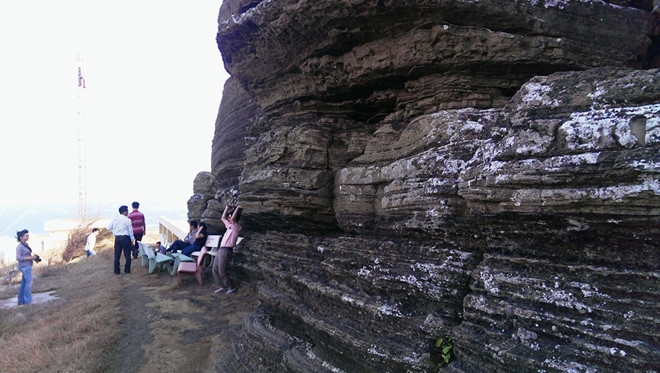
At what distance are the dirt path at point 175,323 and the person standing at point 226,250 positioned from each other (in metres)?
0.32

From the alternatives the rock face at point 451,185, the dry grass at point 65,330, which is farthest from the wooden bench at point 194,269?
the rock face at point 451,185

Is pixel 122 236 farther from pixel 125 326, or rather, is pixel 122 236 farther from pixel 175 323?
pixel 175 323

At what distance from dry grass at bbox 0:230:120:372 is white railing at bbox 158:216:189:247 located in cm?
452

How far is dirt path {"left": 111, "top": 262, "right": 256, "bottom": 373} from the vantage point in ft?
21.9

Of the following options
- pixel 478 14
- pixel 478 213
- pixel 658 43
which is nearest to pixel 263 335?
pixel 478 213

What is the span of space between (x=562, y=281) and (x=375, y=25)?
13.6ft

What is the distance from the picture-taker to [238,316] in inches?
325

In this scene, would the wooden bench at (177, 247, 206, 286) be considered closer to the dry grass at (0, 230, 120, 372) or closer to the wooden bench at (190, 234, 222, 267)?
the wooden bench at (190, 234, 222, 267)

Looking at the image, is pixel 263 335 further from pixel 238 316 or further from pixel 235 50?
pixel 235 50

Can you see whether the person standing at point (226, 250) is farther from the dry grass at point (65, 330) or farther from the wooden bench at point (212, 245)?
the dry grass at point (65, 330)

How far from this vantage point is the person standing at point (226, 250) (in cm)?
929

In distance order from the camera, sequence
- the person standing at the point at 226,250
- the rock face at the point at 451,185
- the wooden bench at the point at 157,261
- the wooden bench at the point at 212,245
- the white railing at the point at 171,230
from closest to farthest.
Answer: the rock face at the point at 451,185
the person standing at the point at 226,250
the wooden bench at the point at 212,245
the wooden bench at the point at 157,261
the white railing at the point at 171,230

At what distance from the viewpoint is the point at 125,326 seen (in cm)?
805

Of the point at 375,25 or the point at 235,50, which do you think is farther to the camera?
the point at 235,50
